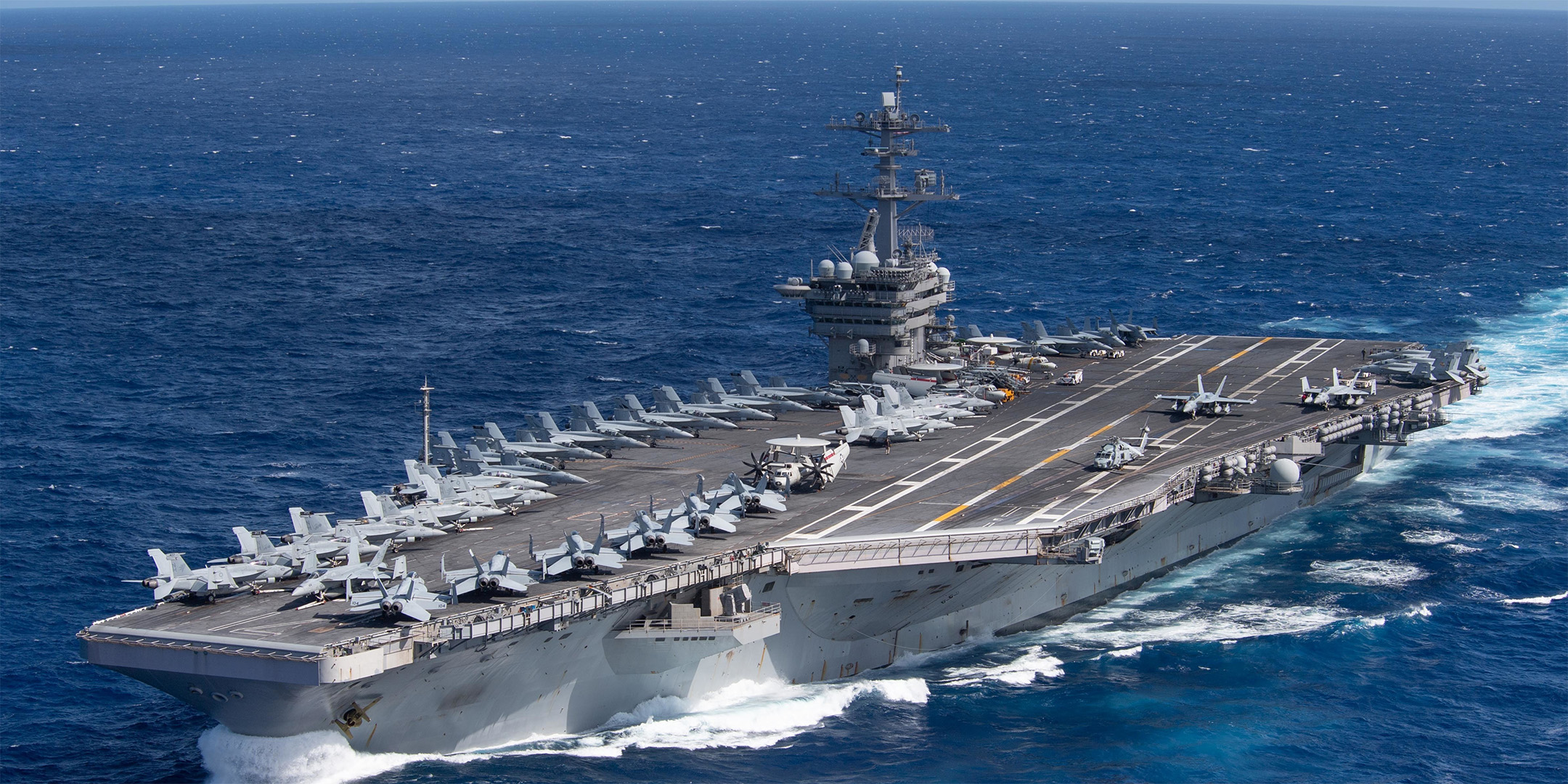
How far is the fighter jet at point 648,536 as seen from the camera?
1355 inches

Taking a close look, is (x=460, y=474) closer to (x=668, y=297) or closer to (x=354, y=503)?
(x=354, y=503)

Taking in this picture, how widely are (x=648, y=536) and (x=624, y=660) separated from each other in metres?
2.70

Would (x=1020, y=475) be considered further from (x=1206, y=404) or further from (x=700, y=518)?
(x=700, y=518)

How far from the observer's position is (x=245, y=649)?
1130 inches

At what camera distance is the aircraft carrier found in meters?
30.0

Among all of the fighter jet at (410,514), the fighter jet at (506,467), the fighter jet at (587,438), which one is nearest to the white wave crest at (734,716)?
the fighter jet at (410,514)

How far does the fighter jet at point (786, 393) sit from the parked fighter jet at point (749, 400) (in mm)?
217

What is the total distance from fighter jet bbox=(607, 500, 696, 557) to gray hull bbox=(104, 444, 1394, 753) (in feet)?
6.24

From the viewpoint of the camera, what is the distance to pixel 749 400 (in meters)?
49.0

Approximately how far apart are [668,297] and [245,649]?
48.2 m

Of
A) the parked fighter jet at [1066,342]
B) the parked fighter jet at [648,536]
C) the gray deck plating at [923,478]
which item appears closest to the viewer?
the gray deck plating at [923,478]

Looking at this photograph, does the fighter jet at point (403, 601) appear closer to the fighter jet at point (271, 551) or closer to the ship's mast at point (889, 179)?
the fighter jet at point (271, 551)

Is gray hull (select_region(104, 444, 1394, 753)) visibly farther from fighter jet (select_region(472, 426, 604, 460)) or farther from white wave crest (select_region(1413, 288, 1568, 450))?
white wave crest (select_region(1413, 288, 1568, 450))

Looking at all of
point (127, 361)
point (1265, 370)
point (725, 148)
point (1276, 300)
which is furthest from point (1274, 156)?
point (127, 361)
